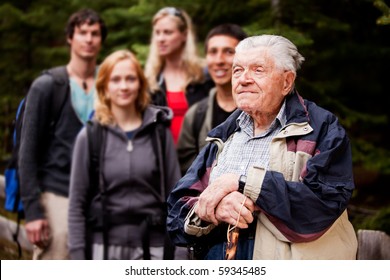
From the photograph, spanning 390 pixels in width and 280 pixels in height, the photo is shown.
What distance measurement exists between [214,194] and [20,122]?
2.76m

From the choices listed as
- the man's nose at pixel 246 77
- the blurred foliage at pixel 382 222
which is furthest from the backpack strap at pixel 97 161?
the blurred foliage at pixel 382 222

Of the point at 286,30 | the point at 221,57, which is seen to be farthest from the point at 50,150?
the point at 286,30

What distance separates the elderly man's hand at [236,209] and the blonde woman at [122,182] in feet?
5.65

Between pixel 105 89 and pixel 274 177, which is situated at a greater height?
pixel 105 89

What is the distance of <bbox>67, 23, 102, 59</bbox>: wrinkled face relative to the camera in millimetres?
4738

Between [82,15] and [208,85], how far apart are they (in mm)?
1265

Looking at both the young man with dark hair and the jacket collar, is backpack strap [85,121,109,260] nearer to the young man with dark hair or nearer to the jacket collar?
the young man with dark hair

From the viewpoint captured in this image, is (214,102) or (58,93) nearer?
(214,102)

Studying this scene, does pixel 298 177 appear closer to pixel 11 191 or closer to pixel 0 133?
pixel 11 191

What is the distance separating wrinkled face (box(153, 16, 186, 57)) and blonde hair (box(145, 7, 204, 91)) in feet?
0.12

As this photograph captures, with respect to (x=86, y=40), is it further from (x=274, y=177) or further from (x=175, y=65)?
(x=274, y=177)

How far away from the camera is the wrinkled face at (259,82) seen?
2.33 meters

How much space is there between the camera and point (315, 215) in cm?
224

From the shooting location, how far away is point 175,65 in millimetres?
4957
